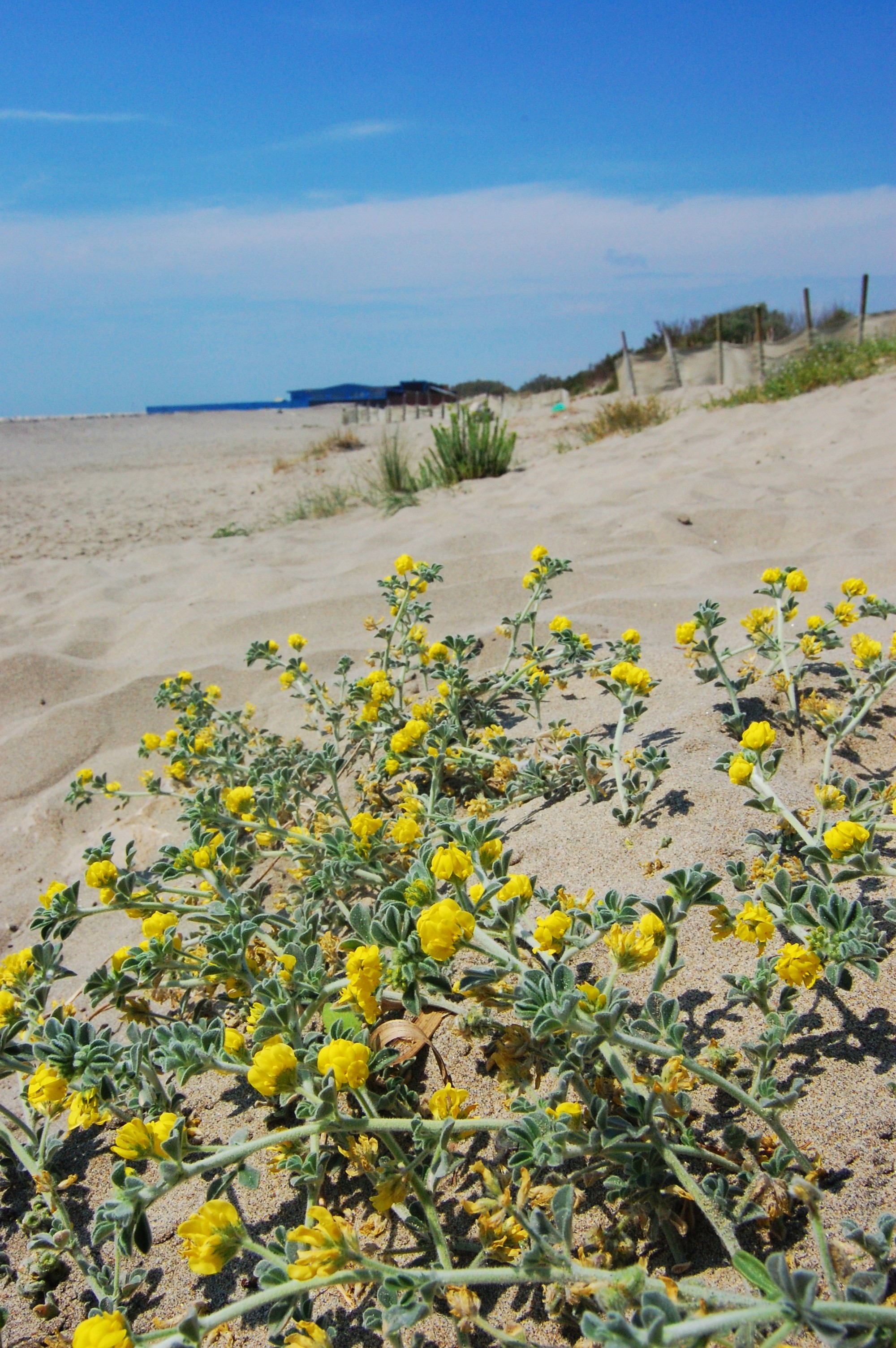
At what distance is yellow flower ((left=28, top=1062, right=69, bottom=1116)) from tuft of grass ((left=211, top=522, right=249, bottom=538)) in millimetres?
6554

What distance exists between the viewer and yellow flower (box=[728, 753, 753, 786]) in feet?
5.37

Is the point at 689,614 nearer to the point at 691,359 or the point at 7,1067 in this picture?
the point at 7,1067

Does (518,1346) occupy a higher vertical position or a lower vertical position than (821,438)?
lower

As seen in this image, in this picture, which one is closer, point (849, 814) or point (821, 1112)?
point (821, 1112)

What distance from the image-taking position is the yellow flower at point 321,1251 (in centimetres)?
100

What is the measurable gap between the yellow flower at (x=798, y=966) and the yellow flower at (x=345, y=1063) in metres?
0.61

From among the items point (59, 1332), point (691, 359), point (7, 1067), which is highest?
point (691, 359)

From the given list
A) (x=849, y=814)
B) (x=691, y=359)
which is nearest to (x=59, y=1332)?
(x=849, y=814)

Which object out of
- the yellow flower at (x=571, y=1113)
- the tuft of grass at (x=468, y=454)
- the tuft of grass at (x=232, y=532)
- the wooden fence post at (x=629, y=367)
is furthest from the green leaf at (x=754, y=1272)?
the wooden fence post at (x=629, y=367)

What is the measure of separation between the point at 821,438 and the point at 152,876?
275 inches

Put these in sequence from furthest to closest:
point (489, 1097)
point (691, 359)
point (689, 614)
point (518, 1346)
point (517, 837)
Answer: point (691, 359), point (689, 614), point (517, 837), point (489, 1097), point (518, 1346)

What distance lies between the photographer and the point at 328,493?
1017cm

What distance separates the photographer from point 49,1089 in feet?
4.53

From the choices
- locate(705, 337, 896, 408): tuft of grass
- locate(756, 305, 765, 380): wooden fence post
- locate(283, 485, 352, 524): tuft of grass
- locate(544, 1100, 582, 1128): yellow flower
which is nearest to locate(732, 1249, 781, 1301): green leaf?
locate(544, 1100, 582, 1128): yellow flower
